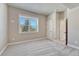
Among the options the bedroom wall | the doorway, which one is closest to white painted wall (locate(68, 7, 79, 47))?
the doorway

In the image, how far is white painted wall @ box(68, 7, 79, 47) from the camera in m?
4.18

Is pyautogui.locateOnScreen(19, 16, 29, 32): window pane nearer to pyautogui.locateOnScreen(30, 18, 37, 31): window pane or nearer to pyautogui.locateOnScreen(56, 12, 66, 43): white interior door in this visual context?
pyautogui.locateOnScreen(30, 18, 37, 31): window pane

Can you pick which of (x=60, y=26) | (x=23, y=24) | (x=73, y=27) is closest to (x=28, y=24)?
(x=23, y=24)

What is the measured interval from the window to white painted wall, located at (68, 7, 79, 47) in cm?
226

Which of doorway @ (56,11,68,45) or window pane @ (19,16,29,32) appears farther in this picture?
doorway @ (56,11,68,45)

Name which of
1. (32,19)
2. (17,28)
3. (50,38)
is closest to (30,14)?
(32,19)

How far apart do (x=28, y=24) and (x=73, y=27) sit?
8.41 ft

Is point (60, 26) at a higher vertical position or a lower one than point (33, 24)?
lower

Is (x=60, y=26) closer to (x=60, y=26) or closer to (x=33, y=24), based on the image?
(x=60, y=26)

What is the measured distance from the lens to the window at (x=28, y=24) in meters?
5.39

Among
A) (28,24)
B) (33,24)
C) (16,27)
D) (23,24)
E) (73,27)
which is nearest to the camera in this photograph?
(73,27)

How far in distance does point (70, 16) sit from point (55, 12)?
1192 mm

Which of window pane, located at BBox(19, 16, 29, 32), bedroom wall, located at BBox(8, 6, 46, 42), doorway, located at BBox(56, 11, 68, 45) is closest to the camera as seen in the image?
bedroom wall, located at BBox(8, 6, 46, 42)

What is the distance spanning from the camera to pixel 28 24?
577cm
